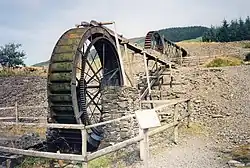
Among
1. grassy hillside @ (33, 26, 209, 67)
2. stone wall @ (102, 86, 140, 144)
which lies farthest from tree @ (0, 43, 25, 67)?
grassy hillside @ (33, 26, 209, 67)

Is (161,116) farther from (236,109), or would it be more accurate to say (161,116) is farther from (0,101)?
(0,101)

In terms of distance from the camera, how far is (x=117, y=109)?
9.23 metres

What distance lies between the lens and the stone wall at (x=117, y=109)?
29.2ft

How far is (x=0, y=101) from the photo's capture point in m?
16.3

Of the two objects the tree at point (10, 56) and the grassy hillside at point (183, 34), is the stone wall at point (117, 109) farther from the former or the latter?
the grassy hillside at point (183, 34)

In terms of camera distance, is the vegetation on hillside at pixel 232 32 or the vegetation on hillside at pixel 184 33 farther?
the vegetation on hillside at pixel 184 33

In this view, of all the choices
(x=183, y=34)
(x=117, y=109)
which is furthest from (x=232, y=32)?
(x=117, y=109)

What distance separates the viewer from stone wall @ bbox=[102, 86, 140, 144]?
8.91 meters

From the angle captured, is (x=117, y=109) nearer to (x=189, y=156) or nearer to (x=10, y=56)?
(x=189, y=156)

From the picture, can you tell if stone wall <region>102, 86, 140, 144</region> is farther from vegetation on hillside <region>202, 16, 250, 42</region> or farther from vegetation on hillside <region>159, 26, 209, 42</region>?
vegetation on hillside <region>159, 26, 209, 42</region>

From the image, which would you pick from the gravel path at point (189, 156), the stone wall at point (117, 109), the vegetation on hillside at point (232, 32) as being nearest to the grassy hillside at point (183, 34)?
the vegetation on hillside at point (232, 32)

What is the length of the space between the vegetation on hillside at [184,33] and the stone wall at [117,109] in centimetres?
4061

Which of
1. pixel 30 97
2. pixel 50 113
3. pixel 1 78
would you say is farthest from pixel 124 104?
pixel 1 78

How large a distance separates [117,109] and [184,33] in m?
43.3
